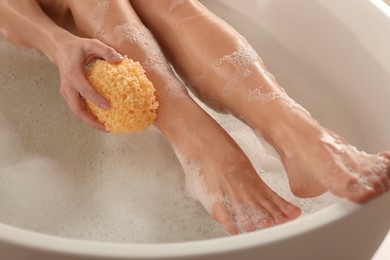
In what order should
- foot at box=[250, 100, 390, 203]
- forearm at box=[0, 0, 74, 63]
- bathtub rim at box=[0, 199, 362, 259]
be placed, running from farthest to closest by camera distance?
forearm at box=[0, 0, 74, 63], foot at box=[250, 100, 390, 203], bathtub rim at box=[0, 199, 362, 259]

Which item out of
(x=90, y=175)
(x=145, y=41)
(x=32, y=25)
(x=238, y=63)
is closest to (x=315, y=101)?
(x=238, y=63)

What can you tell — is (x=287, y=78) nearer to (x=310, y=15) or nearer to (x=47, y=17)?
(x=310, y=15)

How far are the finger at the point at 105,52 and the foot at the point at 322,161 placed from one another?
307mm

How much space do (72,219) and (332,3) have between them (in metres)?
0.80

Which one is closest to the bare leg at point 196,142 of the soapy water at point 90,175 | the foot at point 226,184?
the foot at point 226,184

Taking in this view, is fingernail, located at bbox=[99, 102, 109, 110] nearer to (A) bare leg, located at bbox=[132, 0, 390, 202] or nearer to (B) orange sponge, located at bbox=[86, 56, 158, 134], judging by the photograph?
(B) orange sponge, located at bbox=[86, 56, 158, 134]

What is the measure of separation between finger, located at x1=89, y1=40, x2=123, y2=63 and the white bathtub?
41 cm

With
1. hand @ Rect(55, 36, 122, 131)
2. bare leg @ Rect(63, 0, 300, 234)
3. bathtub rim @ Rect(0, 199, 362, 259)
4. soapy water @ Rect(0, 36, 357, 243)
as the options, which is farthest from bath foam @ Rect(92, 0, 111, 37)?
bathtub rim @ Rect(0, 199, 362, 259)

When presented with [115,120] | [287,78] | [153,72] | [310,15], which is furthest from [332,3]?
[115,120]

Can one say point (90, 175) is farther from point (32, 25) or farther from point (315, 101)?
point (315, 101)

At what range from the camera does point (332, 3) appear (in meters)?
1.45

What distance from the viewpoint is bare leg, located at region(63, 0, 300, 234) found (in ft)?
3.41

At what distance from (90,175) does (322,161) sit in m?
0.54

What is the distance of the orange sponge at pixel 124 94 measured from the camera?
3.52 ft
